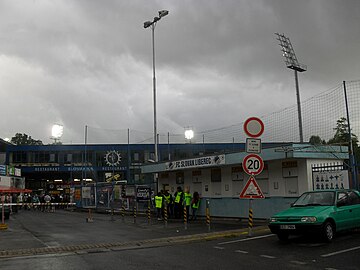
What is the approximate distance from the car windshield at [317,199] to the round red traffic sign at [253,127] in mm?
2425

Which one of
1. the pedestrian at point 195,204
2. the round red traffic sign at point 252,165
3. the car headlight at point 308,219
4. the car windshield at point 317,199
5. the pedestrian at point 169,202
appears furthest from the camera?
the pedestrian at point 169,202

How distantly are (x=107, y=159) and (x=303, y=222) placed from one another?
2280 inches

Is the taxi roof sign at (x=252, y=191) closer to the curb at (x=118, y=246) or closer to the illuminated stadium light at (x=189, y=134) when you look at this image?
the curb at (x=118, y=246)

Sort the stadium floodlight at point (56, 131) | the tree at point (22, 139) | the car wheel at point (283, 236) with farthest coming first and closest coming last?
the tree at point (22, 139) → the stadium floodlight at point (56, 131) → the car wheel at point (283, 236)

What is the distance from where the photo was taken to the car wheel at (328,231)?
10.8 metres

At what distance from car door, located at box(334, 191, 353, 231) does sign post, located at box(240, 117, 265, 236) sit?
7.28 feet

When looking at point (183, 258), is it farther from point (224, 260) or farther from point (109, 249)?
point (109, 249)

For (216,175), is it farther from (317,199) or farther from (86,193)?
(86,193)

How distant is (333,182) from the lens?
52.2 ft

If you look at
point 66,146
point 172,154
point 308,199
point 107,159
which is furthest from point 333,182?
point 66,146

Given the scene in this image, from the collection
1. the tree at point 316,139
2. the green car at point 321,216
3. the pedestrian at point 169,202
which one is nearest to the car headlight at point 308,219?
the green car at point 321,216

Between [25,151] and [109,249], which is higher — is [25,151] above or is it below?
above

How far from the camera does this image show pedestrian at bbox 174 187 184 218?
72.0ft

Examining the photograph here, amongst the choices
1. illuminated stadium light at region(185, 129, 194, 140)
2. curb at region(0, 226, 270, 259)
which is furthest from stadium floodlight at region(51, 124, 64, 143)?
curb at region(0, 226, 270, 259)
